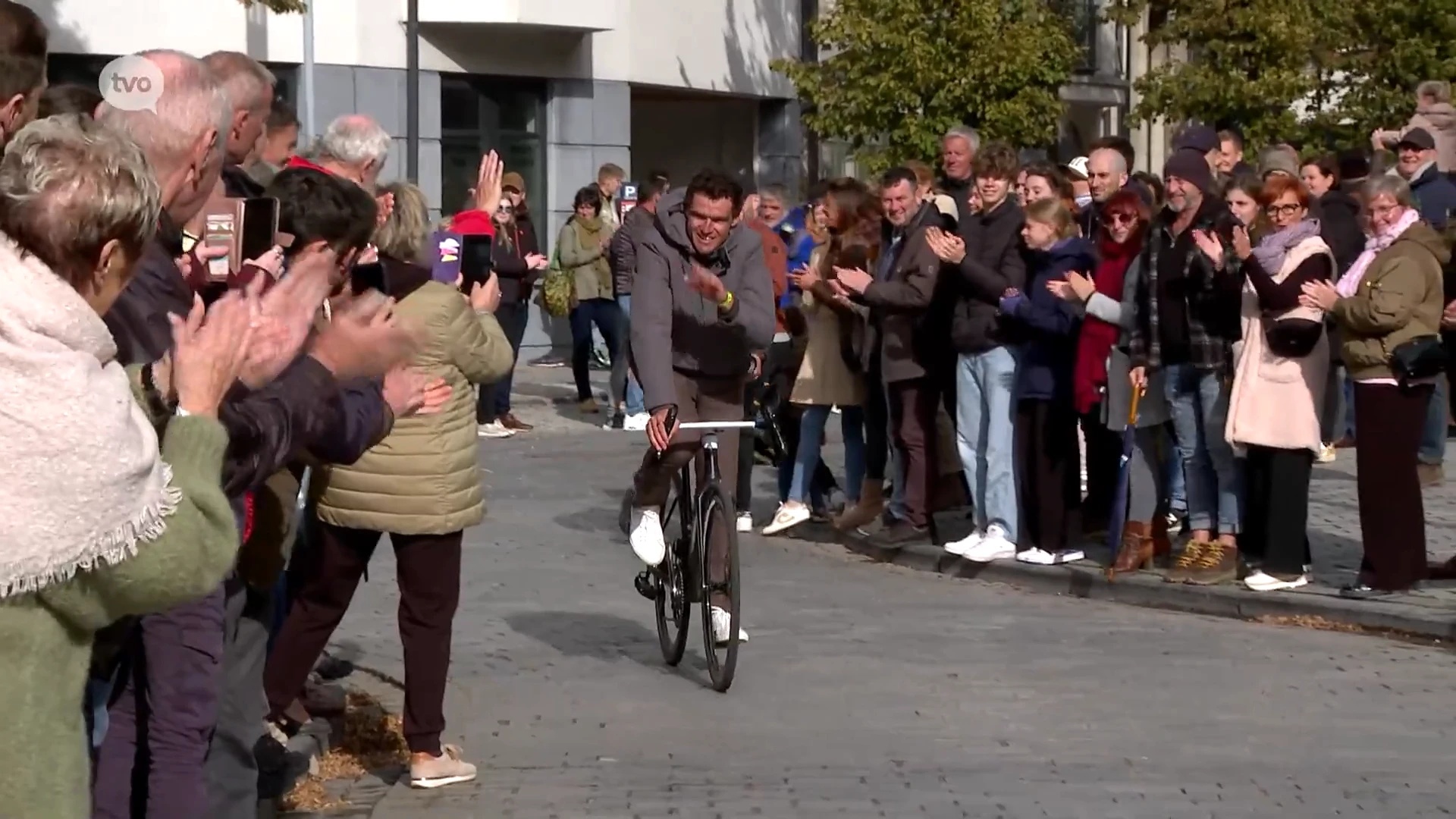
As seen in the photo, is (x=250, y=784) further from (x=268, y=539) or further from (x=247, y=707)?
(x=268, y=539)

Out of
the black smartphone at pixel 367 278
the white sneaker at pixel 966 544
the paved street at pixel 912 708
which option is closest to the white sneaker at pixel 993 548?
the white sneaker at pixel 966 544

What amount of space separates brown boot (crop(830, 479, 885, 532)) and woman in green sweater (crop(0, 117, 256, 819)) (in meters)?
9.87

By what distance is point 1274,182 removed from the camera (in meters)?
10.9

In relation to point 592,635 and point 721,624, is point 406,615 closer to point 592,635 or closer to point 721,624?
point 721,624

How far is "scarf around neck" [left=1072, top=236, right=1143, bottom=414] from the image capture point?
11.6 m

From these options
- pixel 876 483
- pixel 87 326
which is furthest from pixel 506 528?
pixel 87 326

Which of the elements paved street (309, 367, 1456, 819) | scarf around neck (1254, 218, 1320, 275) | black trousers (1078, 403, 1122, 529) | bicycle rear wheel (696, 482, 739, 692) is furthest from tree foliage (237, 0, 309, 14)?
bicycle rear wheel (696, 482, 739, 692)

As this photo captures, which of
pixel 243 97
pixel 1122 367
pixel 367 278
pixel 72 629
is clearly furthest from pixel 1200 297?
pixel 72 629

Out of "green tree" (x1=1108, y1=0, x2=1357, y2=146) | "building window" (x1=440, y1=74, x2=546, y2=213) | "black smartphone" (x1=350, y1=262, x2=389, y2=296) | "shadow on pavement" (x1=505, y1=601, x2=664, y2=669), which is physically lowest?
"shadow on pavement" (x1=505, y1=601, x2=664, y2=669)

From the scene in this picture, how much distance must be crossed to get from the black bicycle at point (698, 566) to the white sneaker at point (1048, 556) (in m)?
2.83

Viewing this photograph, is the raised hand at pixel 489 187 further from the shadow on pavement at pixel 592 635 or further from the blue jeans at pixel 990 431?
the blue jeans at pixel 990 431

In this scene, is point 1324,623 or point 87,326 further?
point 1324,623

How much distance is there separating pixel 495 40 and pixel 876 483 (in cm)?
1479

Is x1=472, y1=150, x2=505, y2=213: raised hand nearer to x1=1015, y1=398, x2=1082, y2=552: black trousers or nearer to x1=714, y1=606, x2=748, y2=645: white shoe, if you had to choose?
x1=714, y1=606, x2=748, y2=645: white shoe
